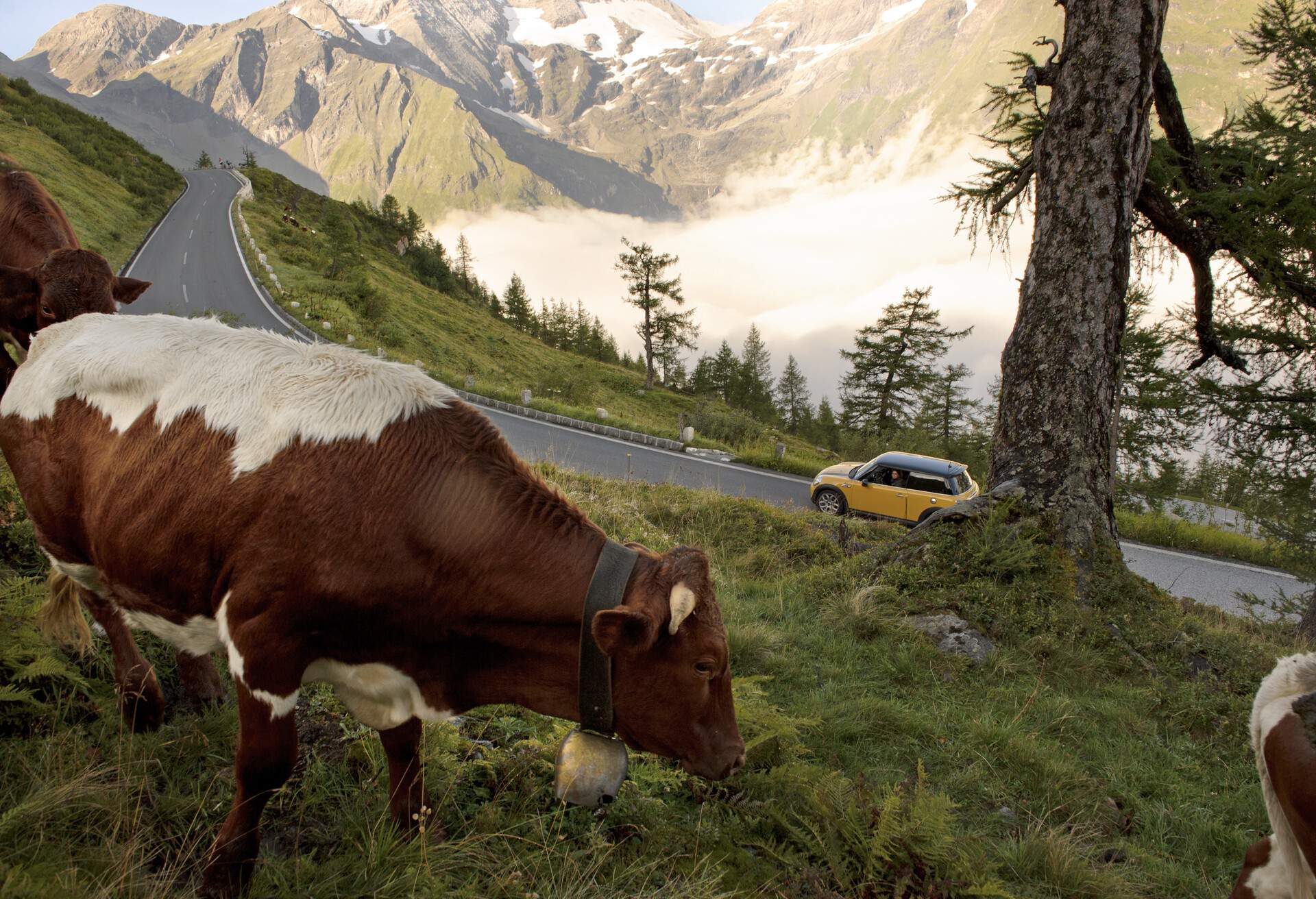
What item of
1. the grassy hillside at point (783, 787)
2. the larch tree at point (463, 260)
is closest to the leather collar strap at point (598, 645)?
the grassy hillside at point (783, 787)

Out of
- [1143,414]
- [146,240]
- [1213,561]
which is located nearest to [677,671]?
[1213,561]

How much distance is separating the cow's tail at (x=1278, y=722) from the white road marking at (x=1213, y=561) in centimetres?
2138

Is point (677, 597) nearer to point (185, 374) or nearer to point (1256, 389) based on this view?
point (185, 374)

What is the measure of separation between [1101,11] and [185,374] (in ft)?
29.9

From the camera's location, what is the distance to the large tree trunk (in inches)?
275

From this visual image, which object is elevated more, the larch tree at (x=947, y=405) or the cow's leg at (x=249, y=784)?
the larch tree at (x=947, y=405)

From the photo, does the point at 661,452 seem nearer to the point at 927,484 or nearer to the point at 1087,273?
the point at 927,484

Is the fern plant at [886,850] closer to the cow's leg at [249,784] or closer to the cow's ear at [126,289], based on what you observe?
the cow's leg at [249,784]

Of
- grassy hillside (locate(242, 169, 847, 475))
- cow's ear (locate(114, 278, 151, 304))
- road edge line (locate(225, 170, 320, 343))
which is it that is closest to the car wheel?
grassy hillside (locate(242, 169, 847, 475))

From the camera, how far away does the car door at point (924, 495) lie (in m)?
16.2

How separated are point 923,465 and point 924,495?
2.66 ft

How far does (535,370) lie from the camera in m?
48.6

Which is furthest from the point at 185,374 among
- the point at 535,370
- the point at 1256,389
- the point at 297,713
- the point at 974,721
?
the point at 535,370

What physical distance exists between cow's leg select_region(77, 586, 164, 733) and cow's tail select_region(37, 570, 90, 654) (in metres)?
0.06
